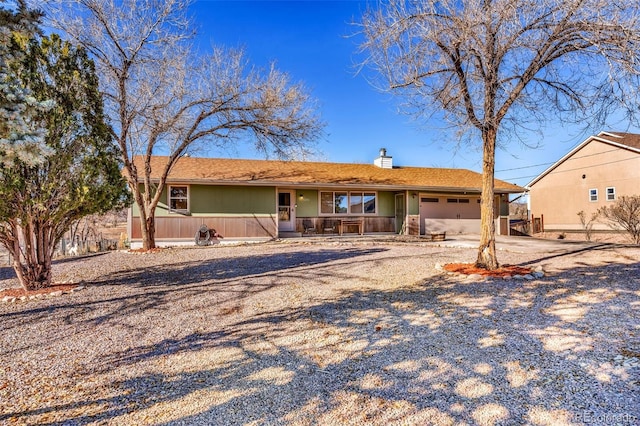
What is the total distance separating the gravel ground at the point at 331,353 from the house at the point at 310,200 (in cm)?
789

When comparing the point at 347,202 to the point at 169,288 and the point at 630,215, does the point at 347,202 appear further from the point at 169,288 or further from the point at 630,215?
the point at 169,288

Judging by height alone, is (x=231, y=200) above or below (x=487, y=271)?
above

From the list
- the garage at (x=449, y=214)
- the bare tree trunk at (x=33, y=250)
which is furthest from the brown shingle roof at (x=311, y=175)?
the bare tree trunk at (x=33, y=250)

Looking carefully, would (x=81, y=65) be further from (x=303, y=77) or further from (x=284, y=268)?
(x=303, y=77)

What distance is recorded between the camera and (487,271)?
674 cm

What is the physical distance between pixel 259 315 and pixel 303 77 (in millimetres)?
8970

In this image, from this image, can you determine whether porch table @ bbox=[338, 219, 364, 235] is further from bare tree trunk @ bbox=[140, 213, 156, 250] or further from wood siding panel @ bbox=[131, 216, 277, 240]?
bare tree trunk @ bbox=[140, 213, 156, 250]

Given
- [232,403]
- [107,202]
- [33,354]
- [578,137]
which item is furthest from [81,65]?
[578,137]

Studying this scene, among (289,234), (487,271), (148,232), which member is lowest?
(487,271)

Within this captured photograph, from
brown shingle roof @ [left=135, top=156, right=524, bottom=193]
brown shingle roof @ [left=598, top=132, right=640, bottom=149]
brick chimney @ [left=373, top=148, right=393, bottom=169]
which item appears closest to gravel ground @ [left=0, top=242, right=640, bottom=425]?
brown shingle roof @ [left=135, top=156, right=524, bottom=193]

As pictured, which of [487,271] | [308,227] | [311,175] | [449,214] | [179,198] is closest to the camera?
[487,271]

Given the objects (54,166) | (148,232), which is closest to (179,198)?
(148,232)

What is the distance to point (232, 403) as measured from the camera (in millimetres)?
2635

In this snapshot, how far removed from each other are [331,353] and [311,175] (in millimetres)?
13225
